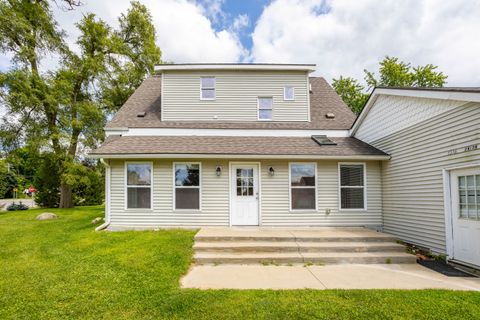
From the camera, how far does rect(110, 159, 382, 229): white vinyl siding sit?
8.48m

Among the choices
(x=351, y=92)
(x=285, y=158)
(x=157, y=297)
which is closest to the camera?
(x=157, y=297)

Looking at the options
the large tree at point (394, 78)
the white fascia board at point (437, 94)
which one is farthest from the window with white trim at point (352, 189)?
the large tree at point (394, 78)

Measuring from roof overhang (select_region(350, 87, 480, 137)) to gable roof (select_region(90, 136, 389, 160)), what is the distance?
1345 millimetres

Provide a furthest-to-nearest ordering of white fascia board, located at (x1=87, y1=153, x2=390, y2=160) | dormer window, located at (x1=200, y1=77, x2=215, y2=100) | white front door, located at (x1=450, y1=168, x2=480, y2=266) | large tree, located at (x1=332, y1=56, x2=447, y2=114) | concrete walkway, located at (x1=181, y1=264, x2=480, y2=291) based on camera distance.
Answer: large tree, located at (x1=332, y1=56, x2=447, y2=114) → dormer window, located at (x1=200, y1=77, x2=215, y2=100) → white fascia board, located at (x1=87, y1=153, x2=390, y2=160) → white front door, located at (x1=450, y1=168, x2=480, y2=266) → concrete walkway, located at (x1=181, y1=264, x2=480, y2=291)

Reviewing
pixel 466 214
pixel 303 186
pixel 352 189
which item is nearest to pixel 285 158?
pixel 303 186

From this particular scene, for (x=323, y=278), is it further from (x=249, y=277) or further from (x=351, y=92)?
(x=351, y=92)

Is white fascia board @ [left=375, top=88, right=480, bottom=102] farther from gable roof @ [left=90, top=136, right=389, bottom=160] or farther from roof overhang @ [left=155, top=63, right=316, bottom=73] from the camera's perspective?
roof overhang @ [left=155, top=63, right=316, bottom=73]

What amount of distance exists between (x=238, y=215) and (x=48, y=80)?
15944mm

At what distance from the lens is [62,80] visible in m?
16.6

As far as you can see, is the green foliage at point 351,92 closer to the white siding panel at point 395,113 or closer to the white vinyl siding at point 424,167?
the white siding panel at point 395,113

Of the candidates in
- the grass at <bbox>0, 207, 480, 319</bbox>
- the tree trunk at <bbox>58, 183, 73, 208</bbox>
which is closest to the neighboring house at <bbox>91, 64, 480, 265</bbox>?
the grass at <bbox>0, 207, 480, 319</bbox>

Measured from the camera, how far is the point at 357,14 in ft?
37.7

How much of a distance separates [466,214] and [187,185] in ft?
23.9

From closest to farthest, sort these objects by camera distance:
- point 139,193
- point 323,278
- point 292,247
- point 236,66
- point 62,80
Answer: point 323,278 → point 292,247 → point 139,193 → point 236,66 → point 62,80
